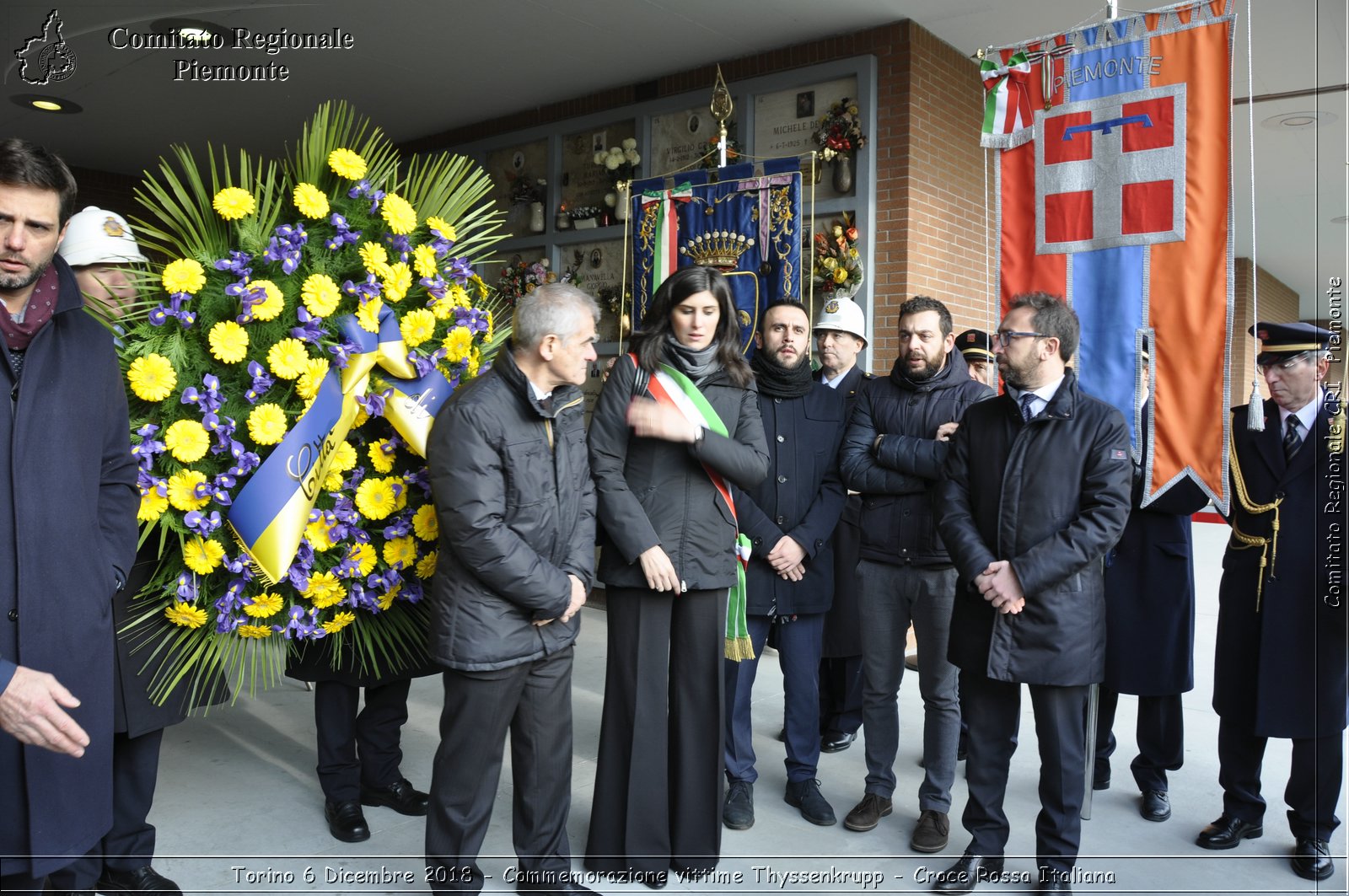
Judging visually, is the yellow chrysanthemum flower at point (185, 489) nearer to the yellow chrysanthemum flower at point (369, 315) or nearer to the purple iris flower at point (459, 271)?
the yellow chrysanthemum flower at point (369, 315)

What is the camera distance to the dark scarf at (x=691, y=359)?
2916 millimetres

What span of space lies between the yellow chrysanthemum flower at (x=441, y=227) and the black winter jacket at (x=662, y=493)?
0.68m

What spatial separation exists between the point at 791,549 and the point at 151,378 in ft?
6.42

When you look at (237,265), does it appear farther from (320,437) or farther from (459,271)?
(459,271)

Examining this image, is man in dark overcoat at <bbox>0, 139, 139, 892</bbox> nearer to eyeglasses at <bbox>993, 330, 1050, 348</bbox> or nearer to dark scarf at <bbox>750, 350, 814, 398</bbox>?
dark scarf at <bbox>750, 350, 814, 398</bbox>

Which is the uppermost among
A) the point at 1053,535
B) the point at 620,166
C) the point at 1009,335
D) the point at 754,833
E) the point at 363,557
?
the point at 620,166

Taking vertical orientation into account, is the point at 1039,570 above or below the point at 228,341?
below

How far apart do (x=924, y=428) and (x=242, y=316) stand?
2.14 metres

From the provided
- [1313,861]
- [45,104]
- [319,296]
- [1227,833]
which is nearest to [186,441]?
[319,296]

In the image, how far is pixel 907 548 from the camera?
10.6 feet

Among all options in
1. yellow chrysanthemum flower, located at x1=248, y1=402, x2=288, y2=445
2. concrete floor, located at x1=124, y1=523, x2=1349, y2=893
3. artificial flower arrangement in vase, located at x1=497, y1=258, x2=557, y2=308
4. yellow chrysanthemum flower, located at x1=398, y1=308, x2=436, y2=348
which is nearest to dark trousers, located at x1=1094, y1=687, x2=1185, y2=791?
concrete floor, located at x1=124, y1=523, x2=1349, y2=893

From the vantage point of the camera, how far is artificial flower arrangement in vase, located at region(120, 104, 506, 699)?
100 inches

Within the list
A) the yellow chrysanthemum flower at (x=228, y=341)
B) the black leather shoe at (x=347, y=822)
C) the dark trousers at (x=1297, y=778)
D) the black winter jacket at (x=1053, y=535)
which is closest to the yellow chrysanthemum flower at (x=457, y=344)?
the yellow chrysanthemum flower at (x=228, y=341)

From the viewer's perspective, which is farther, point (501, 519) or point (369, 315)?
point (369, 315)
